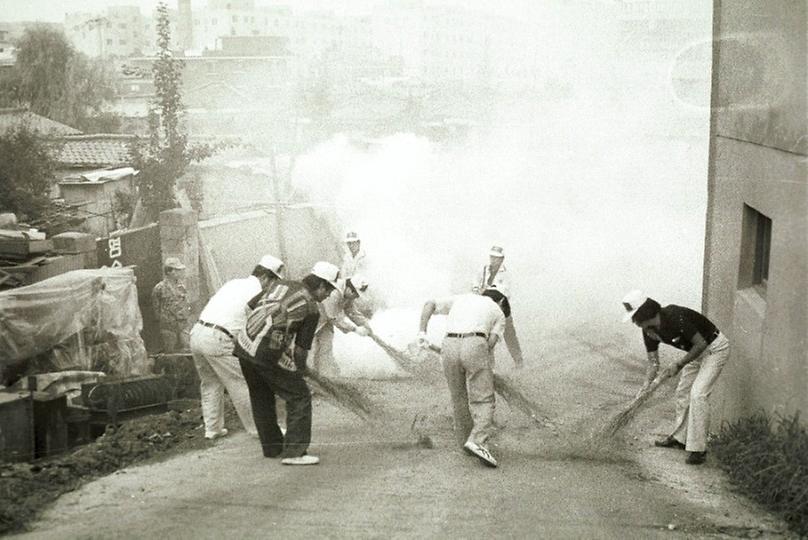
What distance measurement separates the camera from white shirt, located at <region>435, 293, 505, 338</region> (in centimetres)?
703

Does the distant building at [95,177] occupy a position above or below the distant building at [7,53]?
below

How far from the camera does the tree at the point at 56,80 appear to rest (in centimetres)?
2048

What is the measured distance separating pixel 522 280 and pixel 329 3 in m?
9.99

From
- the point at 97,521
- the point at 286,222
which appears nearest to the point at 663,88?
the point at 286,222

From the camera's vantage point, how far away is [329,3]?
23531mm

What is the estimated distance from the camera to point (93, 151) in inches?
786

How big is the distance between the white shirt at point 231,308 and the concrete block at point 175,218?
619cm

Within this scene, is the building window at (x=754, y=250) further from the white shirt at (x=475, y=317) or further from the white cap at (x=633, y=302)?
the white shirt at (x=475, y=317)

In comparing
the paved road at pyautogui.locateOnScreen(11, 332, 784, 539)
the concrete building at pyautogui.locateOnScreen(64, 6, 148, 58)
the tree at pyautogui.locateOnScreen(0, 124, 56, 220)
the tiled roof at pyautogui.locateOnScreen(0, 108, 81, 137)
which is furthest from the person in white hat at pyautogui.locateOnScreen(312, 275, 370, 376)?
the concrete building at pyautogui.locateOnScreen(64, 6, 148, 58)

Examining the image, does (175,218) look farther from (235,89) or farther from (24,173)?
(235,89)

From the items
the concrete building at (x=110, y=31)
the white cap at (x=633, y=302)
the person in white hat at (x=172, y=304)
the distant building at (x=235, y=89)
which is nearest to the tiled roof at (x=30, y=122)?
the concrete building at (x=110, y=31)

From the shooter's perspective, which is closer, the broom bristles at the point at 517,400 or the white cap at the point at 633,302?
the white cap at the point at 633,302

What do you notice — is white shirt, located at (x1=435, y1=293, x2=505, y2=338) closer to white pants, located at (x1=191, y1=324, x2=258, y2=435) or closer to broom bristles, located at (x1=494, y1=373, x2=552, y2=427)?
broom bristles, located at (x1=494, y1=373, x2=552, y2=427)

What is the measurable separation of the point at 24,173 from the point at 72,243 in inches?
189
